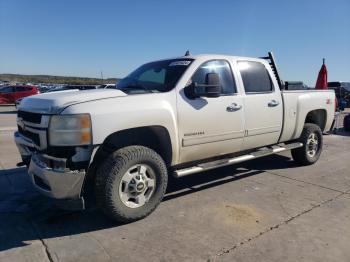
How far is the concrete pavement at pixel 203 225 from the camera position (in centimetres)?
342

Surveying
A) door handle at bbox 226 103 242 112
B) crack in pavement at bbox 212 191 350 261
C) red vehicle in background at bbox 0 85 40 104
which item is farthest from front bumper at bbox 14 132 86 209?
red vehicle in background at bbox 0 85 40 104

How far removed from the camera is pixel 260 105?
5.54 m

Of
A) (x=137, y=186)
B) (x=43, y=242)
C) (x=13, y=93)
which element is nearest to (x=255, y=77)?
(x=137, y=186)

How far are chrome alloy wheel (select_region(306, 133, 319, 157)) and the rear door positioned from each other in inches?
41.9

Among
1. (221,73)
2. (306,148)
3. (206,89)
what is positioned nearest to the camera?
(206,89)

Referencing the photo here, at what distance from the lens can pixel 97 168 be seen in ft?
13.1

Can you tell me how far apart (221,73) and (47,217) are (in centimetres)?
294

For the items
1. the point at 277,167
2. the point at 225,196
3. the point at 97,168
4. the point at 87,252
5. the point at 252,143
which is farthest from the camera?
the point at 277,167

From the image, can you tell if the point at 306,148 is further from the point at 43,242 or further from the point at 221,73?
the point at 43,242

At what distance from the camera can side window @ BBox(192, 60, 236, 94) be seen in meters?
4.88

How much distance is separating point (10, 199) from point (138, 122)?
219 centimetres

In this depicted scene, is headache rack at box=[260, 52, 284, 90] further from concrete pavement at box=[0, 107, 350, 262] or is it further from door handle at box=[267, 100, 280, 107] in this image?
concrete pavement at box=[0, 107, 350, 262]

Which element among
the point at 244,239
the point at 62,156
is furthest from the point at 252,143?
the point at 62,156

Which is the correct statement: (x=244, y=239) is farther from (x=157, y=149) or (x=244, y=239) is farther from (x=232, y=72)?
(x=232, y=72)
